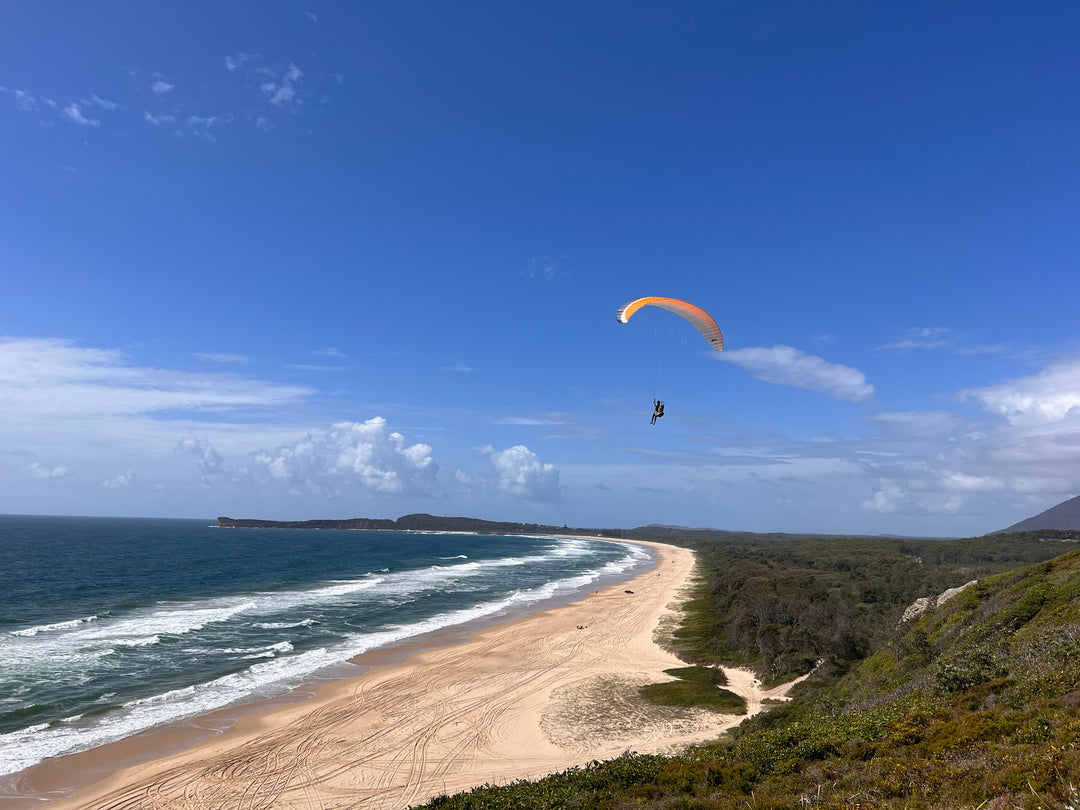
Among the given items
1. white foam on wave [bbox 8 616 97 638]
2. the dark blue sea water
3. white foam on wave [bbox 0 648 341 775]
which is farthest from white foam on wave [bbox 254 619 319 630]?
white foam on wave [bbox 8 616 97 638]

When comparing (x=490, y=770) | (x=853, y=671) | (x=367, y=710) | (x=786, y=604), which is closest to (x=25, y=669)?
(x=367, y=710)

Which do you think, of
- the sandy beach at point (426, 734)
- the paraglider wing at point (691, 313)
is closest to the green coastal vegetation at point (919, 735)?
the sandy beach at point (426, 734)

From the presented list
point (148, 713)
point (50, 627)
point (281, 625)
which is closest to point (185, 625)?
point (281, 625)

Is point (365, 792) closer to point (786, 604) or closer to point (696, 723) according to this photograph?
point (696, 723)

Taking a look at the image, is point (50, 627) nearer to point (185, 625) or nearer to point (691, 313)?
point (185, 625)

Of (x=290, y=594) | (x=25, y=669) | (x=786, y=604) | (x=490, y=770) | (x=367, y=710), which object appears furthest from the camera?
(x=290, y=594)

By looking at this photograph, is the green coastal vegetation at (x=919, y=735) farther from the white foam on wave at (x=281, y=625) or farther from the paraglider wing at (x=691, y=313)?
the white foam on wave at (x=281, y=625)

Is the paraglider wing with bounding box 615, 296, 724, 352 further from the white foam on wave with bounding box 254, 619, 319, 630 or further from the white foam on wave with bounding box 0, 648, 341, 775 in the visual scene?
the white foam on wave with bounding box 254, 619, 319, 630
